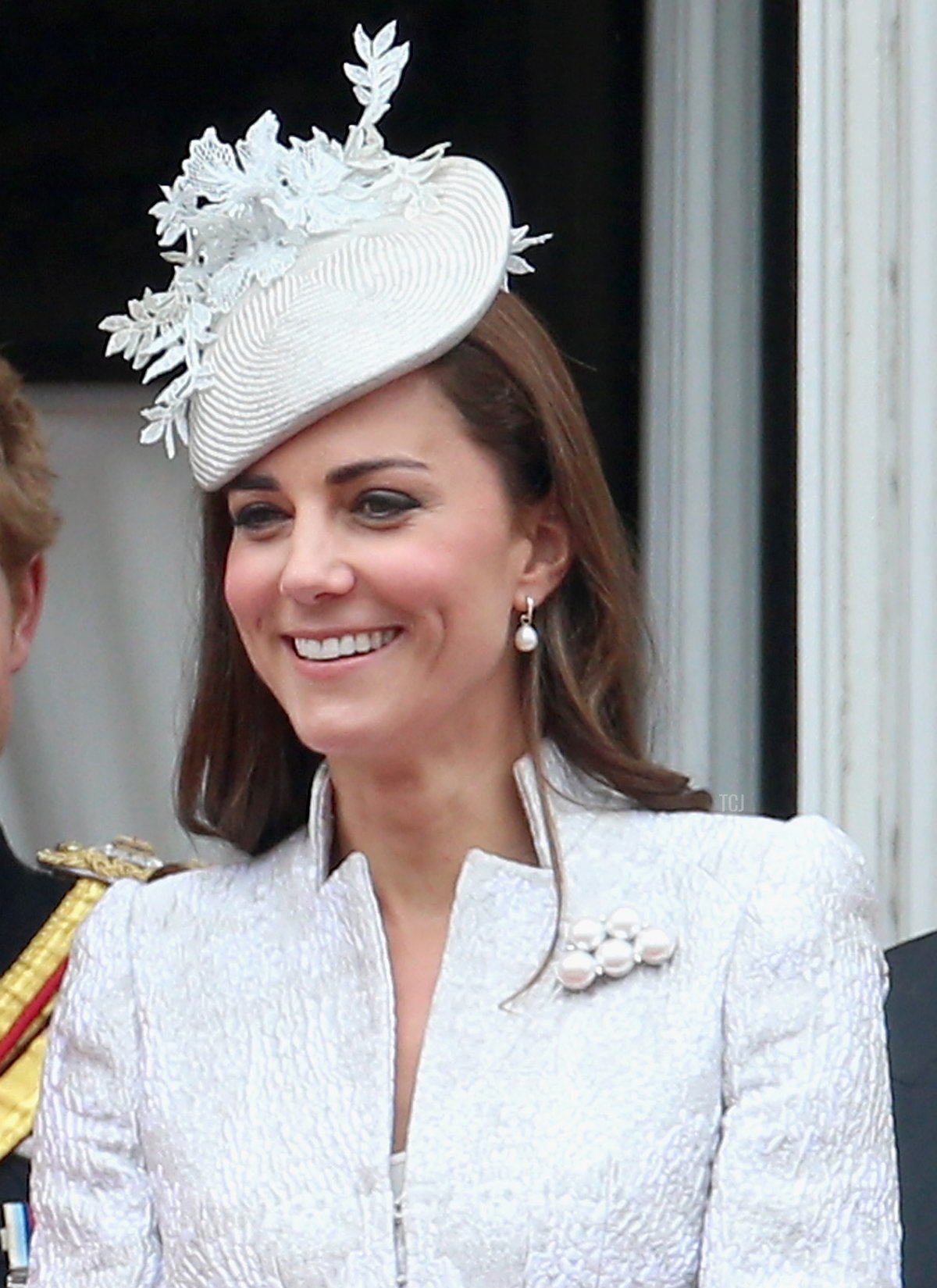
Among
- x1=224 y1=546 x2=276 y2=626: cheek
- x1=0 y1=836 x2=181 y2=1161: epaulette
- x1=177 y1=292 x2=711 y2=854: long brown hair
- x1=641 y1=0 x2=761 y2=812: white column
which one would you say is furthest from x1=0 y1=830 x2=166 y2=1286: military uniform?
x1=641 y1=0 x2=761 y2=812: white column

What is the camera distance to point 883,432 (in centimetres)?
330

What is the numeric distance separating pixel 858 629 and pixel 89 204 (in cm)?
146

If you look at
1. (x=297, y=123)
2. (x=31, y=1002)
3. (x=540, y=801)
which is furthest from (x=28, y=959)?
(x=297, y=123)

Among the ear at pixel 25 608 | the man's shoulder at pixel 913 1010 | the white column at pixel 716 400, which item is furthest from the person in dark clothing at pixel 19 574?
the white column at pixel 716 400

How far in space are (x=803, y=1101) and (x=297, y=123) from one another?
254 centimetres

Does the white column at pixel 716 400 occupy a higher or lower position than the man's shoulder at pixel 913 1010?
higher

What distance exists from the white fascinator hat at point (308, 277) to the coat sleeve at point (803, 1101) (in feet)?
1.48

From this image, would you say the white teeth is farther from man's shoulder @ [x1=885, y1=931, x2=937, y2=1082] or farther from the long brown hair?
man's shoulder @ [x1=885, y1=931, x2=937, y2=1082]

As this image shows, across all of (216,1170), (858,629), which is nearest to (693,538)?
(858,629)

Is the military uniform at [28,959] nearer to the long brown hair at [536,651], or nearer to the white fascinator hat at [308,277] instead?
the long brown hair at [536,651]

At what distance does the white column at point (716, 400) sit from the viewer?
3891 millimetres

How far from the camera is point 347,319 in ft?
6.49

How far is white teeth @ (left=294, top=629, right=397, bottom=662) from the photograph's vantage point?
194 centimetres

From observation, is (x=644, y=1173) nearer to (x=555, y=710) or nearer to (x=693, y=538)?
(x=555, y=710)
